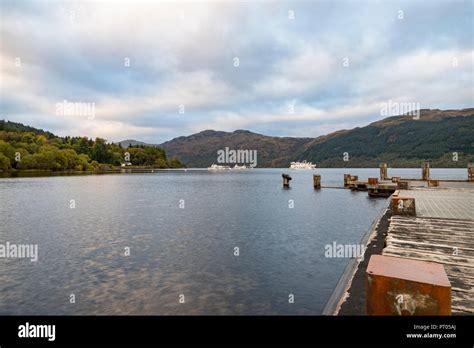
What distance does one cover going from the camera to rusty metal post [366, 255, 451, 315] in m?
4.41

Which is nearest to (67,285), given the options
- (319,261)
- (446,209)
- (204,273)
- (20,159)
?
(204,273)

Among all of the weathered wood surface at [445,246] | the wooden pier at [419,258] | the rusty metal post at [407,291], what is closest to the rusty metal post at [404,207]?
the wooden pier at [419,258]

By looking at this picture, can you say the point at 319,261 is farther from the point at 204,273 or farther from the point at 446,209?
the point at 446,209

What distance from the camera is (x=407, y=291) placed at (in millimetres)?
4512

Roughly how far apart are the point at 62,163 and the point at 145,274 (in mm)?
176005

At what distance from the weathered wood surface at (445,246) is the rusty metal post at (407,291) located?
6.28 ft

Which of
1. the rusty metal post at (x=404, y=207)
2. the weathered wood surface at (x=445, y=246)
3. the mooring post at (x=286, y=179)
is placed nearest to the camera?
the weathered wood surface at (x=445, y=246)

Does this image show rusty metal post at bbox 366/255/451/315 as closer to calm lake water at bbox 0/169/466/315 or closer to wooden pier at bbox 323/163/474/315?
wooden pier at bbox 323/163/474/315

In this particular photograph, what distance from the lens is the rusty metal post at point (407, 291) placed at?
4.41m

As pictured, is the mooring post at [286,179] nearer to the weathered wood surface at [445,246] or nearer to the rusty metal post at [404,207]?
the rusty metal post at [404,207]

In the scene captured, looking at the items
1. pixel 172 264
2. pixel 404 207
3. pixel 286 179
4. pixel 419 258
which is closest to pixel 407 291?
pixel 419 258

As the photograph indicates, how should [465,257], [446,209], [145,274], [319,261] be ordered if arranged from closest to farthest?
[465,257] < [145,274] < [319,261] < [446,209]

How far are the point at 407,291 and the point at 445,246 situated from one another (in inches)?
299

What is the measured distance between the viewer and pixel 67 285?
536 inches
